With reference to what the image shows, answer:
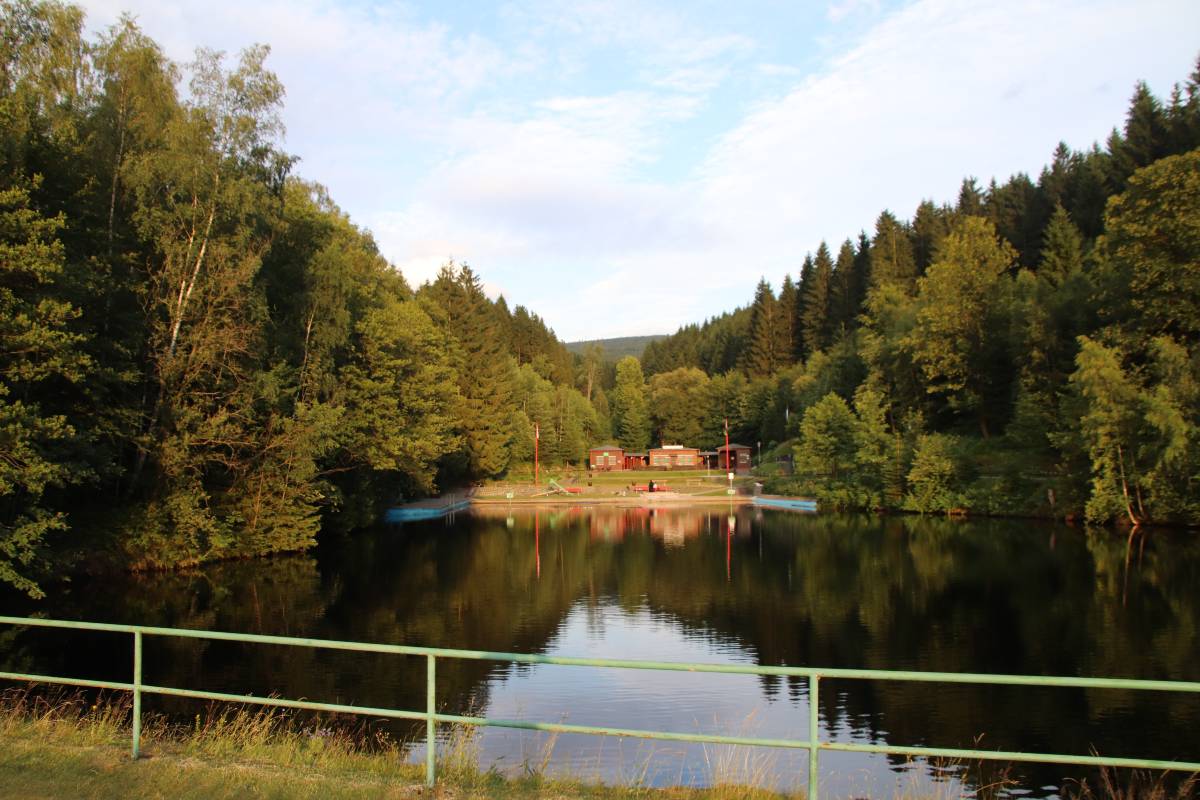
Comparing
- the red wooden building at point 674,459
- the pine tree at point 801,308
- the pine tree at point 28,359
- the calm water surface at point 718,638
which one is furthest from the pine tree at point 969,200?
the pine tree at point 28,359

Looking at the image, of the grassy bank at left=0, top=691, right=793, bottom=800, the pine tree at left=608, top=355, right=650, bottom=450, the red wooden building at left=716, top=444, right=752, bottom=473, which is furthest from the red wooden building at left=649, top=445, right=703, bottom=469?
the grassy bank at left=0, top=691, right=793, bottom=800

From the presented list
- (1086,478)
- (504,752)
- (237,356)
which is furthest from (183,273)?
(1086,478)

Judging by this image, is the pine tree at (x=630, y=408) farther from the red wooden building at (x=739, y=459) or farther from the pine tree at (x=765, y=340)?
the red wooden building at (x=739, y=459)

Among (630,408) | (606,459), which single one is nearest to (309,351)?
(606,459)

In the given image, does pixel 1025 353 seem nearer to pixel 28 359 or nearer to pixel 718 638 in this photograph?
pixel 718 638

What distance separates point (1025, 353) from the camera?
5075 centimetres

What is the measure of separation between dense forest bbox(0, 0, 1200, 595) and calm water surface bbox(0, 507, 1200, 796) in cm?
346

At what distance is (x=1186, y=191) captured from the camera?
122 ft

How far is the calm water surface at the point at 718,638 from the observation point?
11.9m

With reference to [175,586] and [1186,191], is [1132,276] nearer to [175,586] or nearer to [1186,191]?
[1186,191]

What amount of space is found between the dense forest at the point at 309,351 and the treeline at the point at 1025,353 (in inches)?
7.6

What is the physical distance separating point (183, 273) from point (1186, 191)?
1607 inches

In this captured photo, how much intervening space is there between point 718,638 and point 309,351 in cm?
2162

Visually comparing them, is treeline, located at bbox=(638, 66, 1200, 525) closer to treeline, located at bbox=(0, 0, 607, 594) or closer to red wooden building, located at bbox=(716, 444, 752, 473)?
red wooden building, located at bbox=(716, 444, 752, 473)
